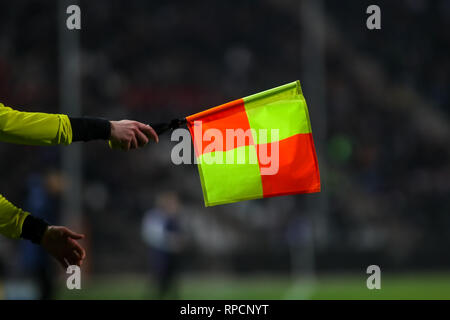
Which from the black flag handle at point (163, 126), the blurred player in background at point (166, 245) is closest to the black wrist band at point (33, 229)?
the black flag handle at point (163, 126)

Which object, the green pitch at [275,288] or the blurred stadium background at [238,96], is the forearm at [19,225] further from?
the blurred stadium background at [238,96]

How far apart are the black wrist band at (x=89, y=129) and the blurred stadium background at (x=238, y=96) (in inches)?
509

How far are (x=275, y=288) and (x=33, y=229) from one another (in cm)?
1385

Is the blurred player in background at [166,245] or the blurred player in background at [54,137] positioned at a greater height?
the blurred player in background at [54,137]

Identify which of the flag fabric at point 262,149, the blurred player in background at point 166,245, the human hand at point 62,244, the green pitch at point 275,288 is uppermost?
the flag fabric at point 262,149

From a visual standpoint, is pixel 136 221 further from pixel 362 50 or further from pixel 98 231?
pixel 362 50

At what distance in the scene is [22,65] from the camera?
26.9 m

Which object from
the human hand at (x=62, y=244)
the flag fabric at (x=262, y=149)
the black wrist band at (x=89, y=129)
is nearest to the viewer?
the black wrist band at (x=89, y=129)

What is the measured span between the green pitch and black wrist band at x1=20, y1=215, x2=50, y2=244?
10.4 metres

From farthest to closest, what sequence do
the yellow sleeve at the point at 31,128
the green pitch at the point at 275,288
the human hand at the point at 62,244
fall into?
the green pitch at the point at 275,288 → the human hand at the point at 62,244 → the yellow sleeve at the point at 31,128

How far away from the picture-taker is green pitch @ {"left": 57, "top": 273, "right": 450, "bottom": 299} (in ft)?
51.8

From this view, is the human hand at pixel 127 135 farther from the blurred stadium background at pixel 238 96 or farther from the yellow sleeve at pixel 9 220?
the blurred stadium background at pixel 238 96

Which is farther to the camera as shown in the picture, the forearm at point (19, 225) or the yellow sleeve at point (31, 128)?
the forearm at point (19, 225)

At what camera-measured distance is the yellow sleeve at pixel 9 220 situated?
4758mm
